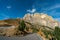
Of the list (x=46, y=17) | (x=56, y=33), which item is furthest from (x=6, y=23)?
(x=46, y=17)

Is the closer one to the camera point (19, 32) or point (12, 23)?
point (19, 32)

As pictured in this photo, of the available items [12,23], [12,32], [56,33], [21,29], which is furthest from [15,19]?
[56,33]

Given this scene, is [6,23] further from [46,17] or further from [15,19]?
[46,17]

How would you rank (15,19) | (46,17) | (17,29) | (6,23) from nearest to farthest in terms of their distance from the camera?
(17,29) → (6,23) → (15,19) → (46,17)

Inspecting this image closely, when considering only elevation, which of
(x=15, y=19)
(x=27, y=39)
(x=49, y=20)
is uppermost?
(x=49, y=20)

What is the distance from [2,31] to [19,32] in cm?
354

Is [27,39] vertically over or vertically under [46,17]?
under

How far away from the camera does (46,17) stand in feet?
410

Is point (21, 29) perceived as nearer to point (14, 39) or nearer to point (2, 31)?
point (2, 31)

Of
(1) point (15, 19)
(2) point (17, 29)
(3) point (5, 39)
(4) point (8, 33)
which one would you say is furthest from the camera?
(1) point (15, 19)

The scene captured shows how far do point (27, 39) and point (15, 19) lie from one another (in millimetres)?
16762

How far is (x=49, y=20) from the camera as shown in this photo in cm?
12775

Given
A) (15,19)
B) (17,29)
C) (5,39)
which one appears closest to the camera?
(5,39)

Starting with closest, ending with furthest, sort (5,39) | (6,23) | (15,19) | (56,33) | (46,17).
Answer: (5,39) → (6,23) → (15,19) → (56,33) → (46,17)
